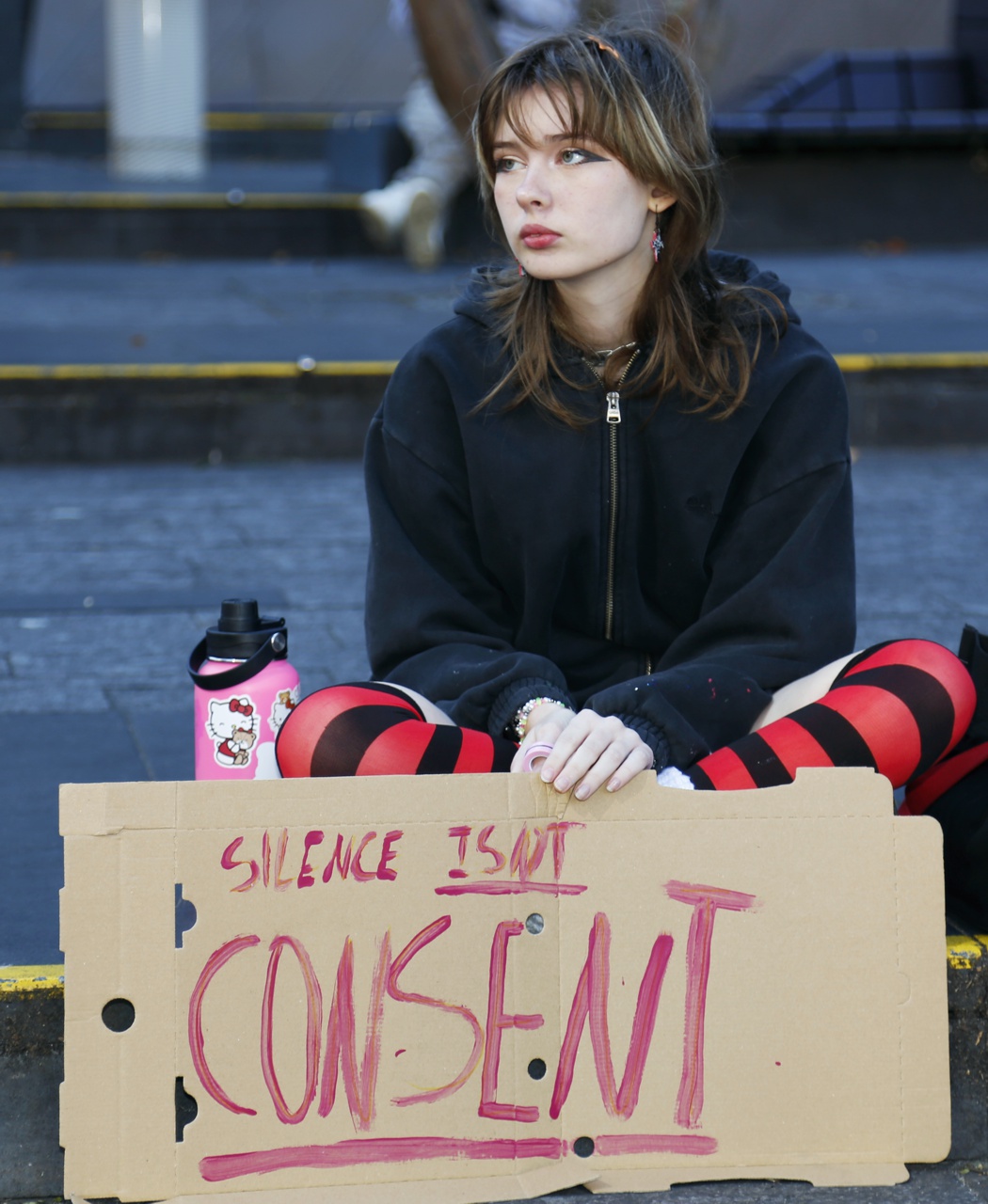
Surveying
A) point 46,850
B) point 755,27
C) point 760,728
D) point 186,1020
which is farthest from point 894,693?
point 755,27

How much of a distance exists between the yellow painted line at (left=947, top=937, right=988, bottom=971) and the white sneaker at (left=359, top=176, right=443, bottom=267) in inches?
291

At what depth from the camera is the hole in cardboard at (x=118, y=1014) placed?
1760 millimetres

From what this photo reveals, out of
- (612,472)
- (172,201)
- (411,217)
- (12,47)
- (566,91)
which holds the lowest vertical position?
(612,472)

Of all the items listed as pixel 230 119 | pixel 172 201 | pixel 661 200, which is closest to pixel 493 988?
pixel 661 200

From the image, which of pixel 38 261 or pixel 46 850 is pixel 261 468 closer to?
pixel 46 850

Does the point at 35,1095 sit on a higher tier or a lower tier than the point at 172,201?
lower

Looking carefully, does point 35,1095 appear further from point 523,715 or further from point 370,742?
point 523,715

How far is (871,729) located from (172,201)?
876 centimetres

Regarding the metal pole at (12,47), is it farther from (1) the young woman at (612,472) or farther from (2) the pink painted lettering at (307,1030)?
(2) the pink painted lettering at (307,1030)

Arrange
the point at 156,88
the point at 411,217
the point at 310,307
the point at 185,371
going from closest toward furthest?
the point at 185,371 → the point at 310,307 → the point at 411,217 → the point at 156,88

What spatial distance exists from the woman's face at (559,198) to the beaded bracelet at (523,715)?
0.58 meters

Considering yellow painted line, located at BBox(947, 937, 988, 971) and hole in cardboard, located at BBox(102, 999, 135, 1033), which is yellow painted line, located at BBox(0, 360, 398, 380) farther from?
hole in cardboard, located at BBox(102, 999, 135, 1033)

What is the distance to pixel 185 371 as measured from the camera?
5801 millimetres

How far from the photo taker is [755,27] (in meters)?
16.1
